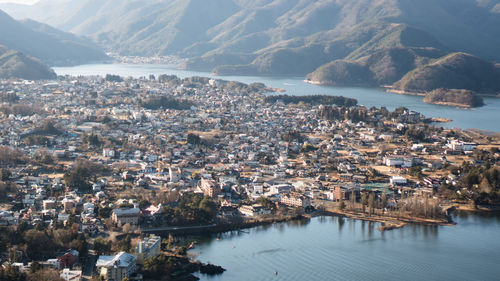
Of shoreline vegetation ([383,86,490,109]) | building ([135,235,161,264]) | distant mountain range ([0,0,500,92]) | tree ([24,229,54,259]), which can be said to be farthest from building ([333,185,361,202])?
distant mountain range ([0,0,500,92])

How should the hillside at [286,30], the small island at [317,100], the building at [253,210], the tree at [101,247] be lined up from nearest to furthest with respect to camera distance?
the tree at [101,247] < the building at [253,210] < the small island at [317,100] < the hillside at [286,30]

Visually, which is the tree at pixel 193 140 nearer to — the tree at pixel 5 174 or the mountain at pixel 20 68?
the tree at pixel 5 174

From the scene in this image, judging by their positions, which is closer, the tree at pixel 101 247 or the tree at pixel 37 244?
the tree at pixel 37 244

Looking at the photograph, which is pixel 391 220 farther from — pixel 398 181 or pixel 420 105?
pixel 420 105

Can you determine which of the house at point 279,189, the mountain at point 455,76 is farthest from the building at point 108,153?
the mountain at point 455,76

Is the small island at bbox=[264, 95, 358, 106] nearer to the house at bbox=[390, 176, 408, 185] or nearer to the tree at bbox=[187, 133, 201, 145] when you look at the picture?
the tree at bbox=[187, 133, 201, 145]

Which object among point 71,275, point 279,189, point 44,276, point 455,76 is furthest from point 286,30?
point 44,276
